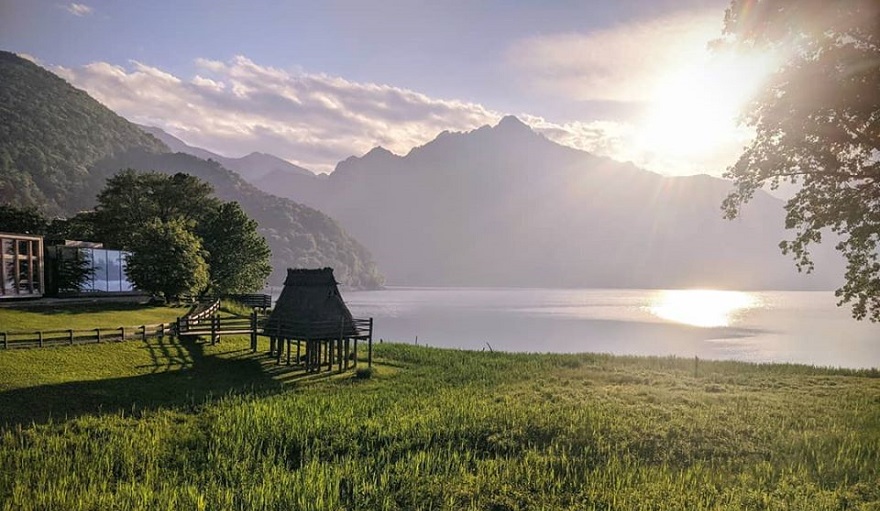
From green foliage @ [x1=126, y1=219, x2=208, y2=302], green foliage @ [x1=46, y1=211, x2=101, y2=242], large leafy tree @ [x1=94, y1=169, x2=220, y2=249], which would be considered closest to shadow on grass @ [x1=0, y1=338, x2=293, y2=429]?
green foliage @ [x1=126, y1=219, x2=208, y2=302]

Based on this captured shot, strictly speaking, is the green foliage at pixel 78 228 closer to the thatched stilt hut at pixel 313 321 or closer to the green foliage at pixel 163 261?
the green foliage at pixel 163 261

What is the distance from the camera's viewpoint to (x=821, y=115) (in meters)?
22.7

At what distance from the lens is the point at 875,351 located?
78.6 m

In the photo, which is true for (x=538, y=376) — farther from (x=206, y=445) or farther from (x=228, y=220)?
(x=228, y=220)

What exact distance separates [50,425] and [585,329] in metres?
99.0

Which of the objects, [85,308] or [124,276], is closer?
[85,308]

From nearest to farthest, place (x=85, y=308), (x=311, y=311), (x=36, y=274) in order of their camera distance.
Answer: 1. (x=311, y=311)
2. (x=85, y=308)
3. (x=36, y=274)

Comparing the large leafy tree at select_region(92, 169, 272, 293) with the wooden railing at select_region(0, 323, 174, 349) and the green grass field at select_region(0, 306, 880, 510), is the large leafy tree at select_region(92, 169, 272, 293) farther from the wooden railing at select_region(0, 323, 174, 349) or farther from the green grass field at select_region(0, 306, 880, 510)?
the green grass field at select_region(0, 306, 880, 510)

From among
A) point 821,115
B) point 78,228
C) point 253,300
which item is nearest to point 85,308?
point 253,300

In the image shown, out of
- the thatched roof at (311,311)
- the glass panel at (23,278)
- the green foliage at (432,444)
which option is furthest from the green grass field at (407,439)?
the glass panel at (23,278)

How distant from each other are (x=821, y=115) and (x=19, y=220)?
3190 inches

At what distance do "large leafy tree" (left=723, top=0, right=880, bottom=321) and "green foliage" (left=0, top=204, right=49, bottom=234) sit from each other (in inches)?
2974

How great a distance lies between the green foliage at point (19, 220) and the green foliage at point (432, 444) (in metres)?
46.9

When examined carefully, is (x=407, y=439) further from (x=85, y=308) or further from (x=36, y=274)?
(x=36, y=274)
